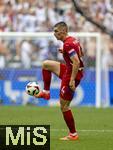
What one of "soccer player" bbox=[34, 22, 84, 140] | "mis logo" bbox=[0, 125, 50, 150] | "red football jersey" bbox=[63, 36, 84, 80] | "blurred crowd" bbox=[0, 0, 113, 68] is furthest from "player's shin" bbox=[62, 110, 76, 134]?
"blurred crowd" bbox=[0, 0, 113, 68]

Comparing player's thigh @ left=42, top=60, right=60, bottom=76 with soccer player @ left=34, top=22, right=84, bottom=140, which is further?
player's thigh @ left=42, top=60, right=60, bottom=76

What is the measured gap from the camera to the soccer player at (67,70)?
12273 millimetres

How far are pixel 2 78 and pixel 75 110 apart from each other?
351 centimetres

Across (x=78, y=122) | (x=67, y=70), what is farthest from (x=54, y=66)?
(x=78, y=122)

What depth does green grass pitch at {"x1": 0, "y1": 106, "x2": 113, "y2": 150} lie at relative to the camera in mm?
11602

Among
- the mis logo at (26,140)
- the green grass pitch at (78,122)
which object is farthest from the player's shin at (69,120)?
the mis logo at (26,140)

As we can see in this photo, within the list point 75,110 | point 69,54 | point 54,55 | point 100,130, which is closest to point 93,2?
point 54,55

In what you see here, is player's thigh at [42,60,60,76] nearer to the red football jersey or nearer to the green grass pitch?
the red football jersey

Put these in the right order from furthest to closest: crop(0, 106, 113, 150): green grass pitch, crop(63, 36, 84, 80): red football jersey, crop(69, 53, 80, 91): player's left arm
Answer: crop(63, 36, 84, 80): red football jersey, crop(69, 53, 80, 91): player's left arm, crop(0, 106, 113, 150): green grass pitch

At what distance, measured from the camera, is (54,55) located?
23.3 m

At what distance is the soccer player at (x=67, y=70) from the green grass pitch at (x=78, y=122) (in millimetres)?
426

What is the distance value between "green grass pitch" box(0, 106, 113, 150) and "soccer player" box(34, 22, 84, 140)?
0.43 m

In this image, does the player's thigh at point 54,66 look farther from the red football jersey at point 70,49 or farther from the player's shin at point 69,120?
the player's shin at point 69,120

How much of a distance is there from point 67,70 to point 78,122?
406 cm
